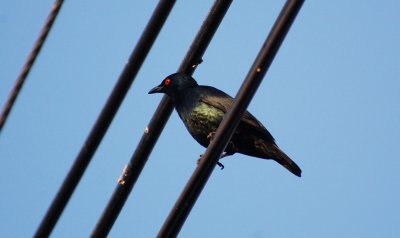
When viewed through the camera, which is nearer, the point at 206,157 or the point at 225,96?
the point at 206,157

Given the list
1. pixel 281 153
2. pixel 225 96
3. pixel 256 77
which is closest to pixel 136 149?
pixel 256 77

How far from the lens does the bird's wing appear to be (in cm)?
585

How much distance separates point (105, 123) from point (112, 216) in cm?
60

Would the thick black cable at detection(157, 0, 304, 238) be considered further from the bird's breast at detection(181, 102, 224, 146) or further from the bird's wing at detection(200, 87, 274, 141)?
the bird's breast at detection(181, 102, 224, 146)

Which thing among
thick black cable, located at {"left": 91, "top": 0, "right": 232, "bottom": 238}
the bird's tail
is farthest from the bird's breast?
thick black cable, located at {"left": 91, "top": 0, "right": 232, "bottom": 238}

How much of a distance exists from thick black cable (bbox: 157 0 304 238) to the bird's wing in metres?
2.85

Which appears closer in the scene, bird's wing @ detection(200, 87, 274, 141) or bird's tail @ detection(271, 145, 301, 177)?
bird's tail @ detection(271, 145, 301, 177)

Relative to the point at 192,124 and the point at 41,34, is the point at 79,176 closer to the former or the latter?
the point at 41,34

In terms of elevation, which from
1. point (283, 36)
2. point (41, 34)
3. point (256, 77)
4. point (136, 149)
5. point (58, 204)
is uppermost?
point (283, 36)

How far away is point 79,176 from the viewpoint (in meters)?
2.75

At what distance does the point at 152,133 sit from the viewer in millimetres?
3457

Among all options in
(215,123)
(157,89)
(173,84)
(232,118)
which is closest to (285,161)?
(215,123)

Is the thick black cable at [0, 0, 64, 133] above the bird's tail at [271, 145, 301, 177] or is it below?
below

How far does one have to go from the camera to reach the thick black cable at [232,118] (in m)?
2.67
